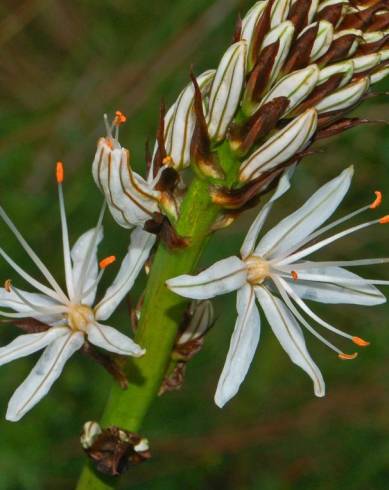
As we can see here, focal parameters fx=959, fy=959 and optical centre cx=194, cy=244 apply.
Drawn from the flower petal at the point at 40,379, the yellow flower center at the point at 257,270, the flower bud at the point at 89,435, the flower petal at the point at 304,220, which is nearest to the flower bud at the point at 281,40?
the flower petal at the point at 304,220

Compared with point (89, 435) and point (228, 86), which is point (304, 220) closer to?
point (228, 86)

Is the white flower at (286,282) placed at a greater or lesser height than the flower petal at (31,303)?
lesser

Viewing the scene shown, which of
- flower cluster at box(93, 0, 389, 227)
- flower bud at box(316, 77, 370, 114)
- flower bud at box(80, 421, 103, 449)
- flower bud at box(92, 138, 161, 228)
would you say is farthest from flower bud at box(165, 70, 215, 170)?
flower bud at box(80, 421, 103, 449)

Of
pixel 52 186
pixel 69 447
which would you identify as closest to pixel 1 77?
pixel 52 186

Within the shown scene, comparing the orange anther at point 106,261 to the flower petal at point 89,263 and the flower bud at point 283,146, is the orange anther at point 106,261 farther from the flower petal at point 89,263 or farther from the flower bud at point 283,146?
the flower bud at point 283,146

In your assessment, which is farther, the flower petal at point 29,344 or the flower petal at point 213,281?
the flower petal at point 29,344

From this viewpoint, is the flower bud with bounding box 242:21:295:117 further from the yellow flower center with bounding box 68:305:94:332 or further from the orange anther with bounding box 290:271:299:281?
the yellow flower center with bounding box 68:305:94:332

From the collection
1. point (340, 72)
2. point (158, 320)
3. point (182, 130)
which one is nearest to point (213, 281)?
point (158, 320)
